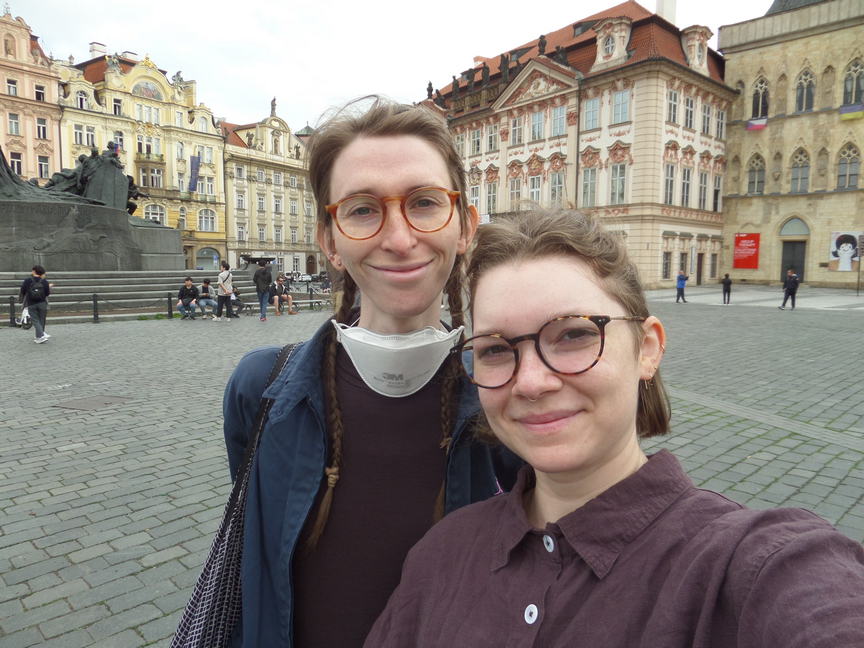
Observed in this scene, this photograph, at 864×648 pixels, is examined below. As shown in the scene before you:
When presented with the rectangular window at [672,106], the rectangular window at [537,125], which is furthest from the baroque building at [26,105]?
the rectangular window at [672,106]

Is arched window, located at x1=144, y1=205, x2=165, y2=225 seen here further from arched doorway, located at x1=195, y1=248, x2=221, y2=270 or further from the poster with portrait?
the poster with portrait

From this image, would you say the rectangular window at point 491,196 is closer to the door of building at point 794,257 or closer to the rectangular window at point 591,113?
the rectangular window at point 591,113

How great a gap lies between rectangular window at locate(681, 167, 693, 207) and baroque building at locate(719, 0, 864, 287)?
4209mm

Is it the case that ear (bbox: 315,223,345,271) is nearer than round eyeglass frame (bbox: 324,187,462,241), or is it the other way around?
round eyeglass frame (bbox: 324,187,462,241)

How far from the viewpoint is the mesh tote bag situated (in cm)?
154

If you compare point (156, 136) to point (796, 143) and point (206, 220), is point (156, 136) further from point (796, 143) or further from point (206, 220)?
point (796, 143)

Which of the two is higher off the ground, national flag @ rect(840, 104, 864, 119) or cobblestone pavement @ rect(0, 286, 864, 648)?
national flag @ rect(840, 104, 864, 119)

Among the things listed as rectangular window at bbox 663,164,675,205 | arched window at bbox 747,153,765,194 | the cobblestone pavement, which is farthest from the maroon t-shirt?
arched window at bbox 747,153,765,194

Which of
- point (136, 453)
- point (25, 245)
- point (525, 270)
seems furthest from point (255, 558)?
point (25, 245)

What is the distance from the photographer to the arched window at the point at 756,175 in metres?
37.0

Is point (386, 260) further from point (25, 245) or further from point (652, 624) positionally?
point (25, 245)

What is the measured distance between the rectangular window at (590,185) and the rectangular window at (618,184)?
1100mm

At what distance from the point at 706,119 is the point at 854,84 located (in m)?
7.50

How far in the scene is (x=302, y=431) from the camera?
1.50 m
